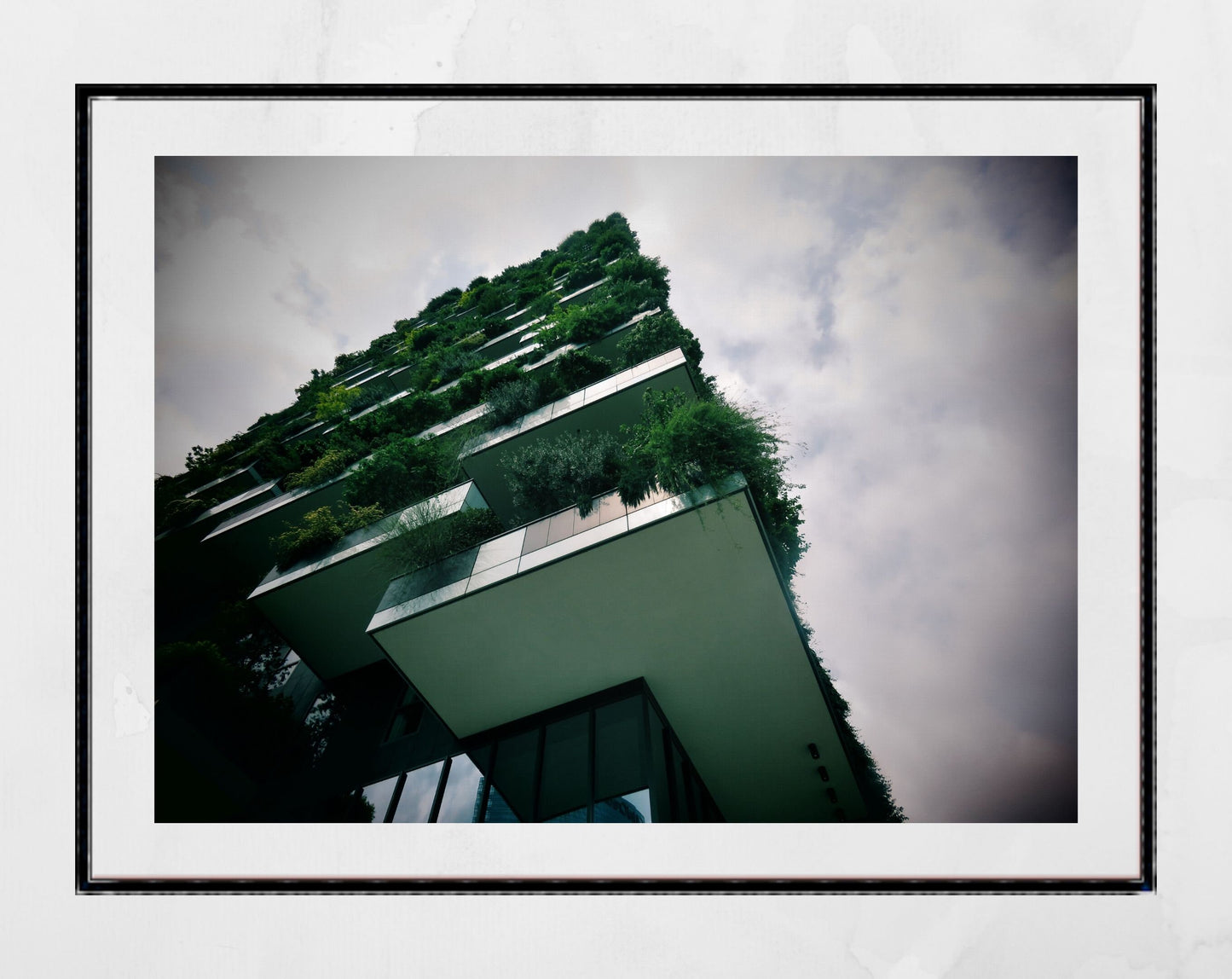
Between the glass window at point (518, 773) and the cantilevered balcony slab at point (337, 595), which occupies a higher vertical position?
the cantilevered balcony slab at point (337, 595)

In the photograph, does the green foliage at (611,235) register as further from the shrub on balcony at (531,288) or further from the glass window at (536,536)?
the glass window at (536,536)

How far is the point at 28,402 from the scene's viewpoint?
2.73 m

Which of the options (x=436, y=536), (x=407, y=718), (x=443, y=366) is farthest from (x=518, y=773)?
(x=443, y=366)

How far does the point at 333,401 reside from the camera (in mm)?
6559

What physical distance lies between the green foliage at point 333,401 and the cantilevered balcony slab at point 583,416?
70.1 inches

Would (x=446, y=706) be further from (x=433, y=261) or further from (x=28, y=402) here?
(x=433, y=261)

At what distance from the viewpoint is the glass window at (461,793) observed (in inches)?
118

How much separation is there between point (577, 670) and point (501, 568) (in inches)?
44.9

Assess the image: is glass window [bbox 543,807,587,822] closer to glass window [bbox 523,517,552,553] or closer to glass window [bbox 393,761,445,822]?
glass window [bbox 393,761,445,822]

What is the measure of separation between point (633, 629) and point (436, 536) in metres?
2.03

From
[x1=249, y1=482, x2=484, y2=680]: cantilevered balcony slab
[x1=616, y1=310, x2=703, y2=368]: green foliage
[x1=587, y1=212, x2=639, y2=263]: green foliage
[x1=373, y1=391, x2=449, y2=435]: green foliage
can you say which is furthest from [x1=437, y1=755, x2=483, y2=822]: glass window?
[x1=616, y1=310, x2=703, y2=368]: green foliage

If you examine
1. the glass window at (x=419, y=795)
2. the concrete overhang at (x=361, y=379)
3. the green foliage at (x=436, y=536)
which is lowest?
the glass window at (x=419, y=795)

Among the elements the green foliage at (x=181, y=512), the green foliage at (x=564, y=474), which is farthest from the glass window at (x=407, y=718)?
the green foliage at (x=181, y=512)
